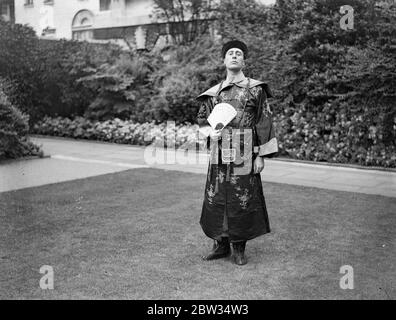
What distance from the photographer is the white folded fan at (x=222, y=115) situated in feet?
15.0

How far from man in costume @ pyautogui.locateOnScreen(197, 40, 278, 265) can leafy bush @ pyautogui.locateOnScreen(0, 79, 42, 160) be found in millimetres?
7081

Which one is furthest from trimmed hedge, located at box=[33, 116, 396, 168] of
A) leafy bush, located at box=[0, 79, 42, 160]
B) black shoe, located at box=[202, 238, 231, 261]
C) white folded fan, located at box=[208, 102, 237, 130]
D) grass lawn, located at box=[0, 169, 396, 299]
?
white folded fan, located at box=[208, 102, 237, 130]

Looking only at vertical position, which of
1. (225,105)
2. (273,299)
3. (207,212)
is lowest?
(273,299)

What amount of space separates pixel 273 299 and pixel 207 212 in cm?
117

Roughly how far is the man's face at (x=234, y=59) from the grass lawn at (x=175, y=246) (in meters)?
1.78

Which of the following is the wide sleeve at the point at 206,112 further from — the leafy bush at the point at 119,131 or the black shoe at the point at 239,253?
the leafy bush at the point at 119,131

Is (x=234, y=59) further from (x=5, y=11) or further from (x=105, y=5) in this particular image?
(x=105, y=5)

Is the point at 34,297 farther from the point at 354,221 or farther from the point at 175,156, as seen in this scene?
the point at 175,156

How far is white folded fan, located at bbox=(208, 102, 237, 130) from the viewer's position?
4.58m

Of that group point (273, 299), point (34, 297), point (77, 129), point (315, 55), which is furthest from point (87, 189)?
point (77, 129)

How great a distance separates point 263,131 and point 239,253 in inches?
44.3

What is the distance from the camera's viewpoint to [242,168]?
4.66 meters

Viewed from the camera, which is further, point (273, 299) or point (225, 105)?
point (225, 105)

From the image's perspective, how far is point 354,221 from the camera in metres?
6.09
